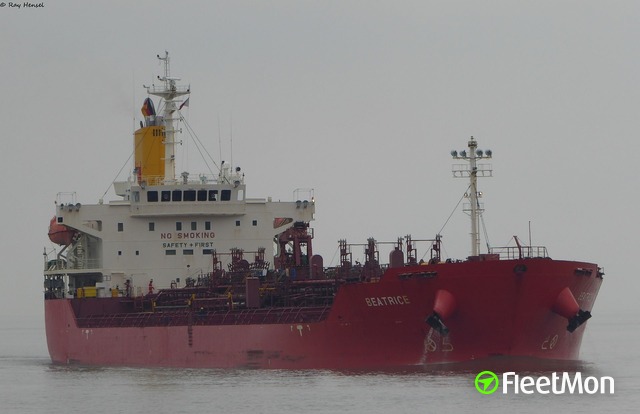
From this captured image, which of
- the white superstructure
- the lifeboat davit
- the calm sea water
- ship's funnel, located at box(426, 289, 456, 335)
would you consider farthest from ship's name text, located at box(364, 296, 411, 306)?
the lifeboat davit

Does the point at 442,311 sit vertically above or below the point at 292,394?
above

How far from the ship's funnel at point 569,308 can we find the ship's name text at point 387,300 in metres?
4.55

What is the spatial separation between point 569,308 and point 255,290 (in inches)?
483

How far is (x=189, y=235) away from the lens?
189 ft

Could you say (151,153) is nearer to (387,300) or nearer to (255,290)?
(255,290)

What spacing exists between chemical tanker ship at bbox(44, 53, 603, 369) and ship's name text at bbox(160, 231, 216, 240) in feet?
0.17

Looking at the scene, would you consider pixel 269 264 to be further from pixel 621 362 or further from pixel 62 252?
pixel 621 362

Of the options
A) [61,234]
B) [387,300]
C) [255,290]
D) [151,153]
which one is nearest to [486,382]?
[387,300]

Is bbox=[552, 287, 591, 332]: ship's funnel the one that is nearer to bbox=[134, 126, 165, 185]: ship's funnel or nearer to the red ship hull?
the red ship hull

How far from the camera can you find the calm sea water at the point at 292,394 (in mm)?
38281

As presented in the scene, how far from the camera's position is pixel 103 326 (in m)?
55.9

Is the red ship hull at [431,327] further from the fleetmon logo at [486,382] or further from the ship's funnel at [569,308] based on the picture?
the fleetmon logo at [486,382]

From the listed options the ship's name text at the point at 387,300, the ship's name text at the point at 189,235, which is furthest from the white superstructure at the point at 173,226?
the ship's name text at the point at 387,300

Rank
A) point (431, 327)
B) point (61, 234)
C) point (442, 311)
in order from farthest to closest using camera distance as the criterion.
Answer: point (61, 234), point (431, 327), point (442, 311)
